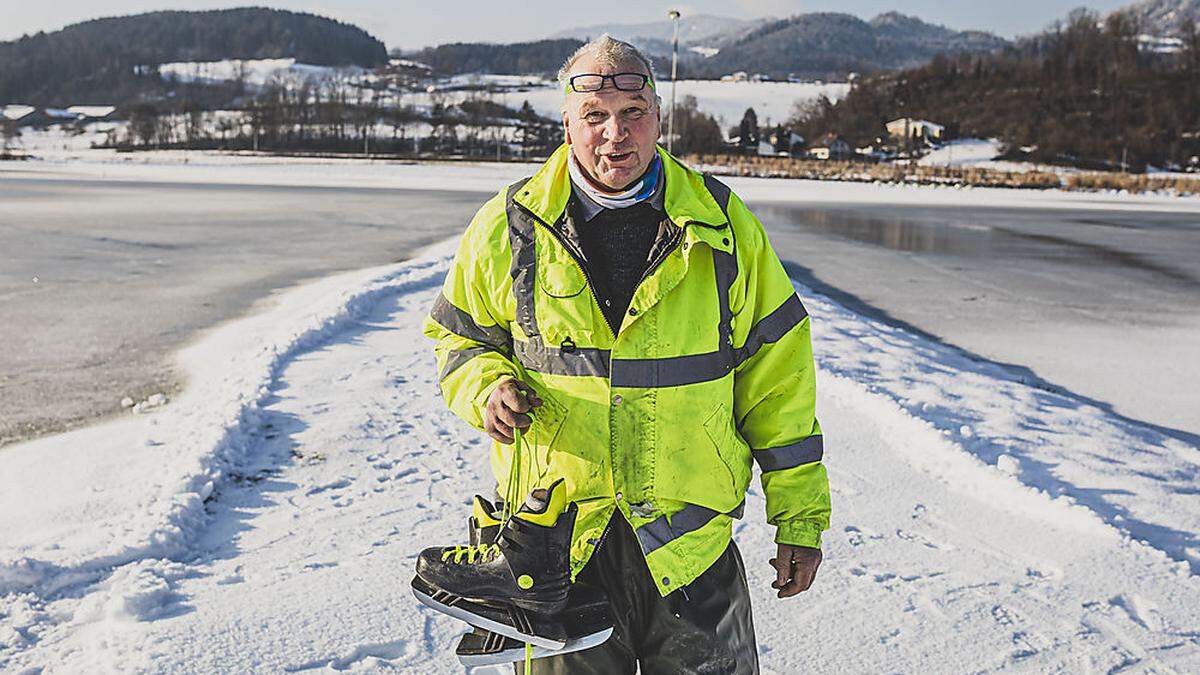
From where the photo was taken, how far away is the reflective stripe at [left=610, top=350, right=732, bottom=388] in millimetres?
2062

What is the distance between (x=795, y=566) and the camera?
2.30m

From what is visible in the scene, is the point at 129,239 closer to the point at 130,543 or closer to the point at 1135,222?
the point at 130,543

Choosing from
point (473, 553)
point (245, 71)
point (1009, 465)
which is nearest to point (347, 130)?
point (245, 71)

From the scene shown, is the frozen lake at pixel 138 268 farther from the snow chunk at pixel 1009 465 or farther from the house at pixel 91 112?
the house at pixel 91 112

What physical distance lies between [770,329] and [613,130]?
0.57 metres

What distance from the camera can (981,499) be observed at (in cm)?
485

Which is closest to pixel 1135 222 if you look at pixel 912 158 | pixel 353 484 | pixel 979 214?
pixel 979 214

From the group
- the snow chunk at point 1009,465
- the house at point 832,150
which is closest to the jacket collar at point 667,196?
the snow chunk at point 1009,465

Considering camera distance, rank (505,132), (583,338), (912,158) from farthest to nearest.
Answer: (505,132) → (912,158) → (583,338)

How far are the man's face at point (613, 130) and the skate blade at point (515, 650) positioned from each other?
0.95 metres

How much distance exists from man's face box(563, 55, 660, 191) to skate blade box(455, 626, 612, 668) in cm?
95

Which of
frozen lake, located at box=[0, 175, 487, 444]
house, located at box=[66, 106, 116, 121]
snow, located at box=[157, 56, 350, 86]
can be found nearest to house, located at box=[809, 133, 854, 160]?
frozen lake, located at box=[0, 175, 487, 444]

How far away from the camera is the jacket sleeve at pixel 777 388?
2.20m

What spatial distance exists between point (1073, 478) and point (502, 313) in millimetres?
3985
